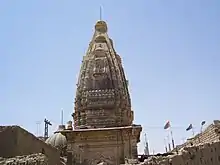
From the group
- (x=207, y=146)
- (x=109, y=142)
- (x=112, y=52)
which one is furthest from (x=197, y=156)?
(x=112, y=52)

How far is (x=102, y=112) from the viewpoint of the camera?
28750mm

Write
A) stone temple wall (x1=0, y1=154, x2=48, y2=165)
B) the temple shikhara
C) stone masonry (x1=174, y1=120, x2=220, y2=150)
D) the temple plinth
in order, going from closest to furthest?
stone temple wall (x1=0, y1=154, x2=48, y2=165) → stone masonry (x1=174, y1=120, x2=220, y2=150) → the temple shikhara → the temple plinth

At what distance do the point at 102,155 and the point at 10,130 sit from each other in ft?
45.4

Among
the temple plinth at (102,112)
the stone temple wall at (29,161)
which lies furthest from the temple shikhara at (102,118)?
the stone temple wall at (29,161)

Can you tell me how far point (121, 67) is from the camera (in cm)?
3300

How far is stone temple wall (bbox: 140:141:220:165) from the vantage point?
12.5 meters

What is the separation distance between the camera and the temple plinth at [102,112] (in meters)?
26.8

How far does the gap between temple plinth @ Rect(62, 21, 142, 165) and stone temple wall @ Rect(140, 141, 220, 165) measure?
971 centimetres

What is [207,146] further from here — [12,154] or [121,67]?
[121,67]

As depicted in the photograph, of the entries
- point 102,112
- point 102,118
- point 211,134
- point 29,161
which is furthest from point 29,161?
point 102,112

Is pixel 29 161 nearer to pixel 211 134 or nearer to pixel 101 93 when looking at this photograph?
pixel 211 134

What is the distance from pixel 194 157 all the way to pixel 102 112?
582 inches

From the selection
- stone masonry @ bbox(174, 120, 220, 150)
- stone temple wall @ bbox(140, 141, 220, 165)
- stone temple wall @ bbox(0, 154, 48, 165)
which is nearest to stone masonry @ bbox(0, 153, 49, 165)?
stone temple wall @ bbox(0, 154, 48, 165)

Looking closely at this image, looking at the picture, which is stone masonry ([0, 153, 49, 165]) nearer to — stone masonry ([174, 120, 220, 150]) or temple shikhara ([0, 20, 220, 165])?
temple shikhara ([0, 20, 220, 165])
